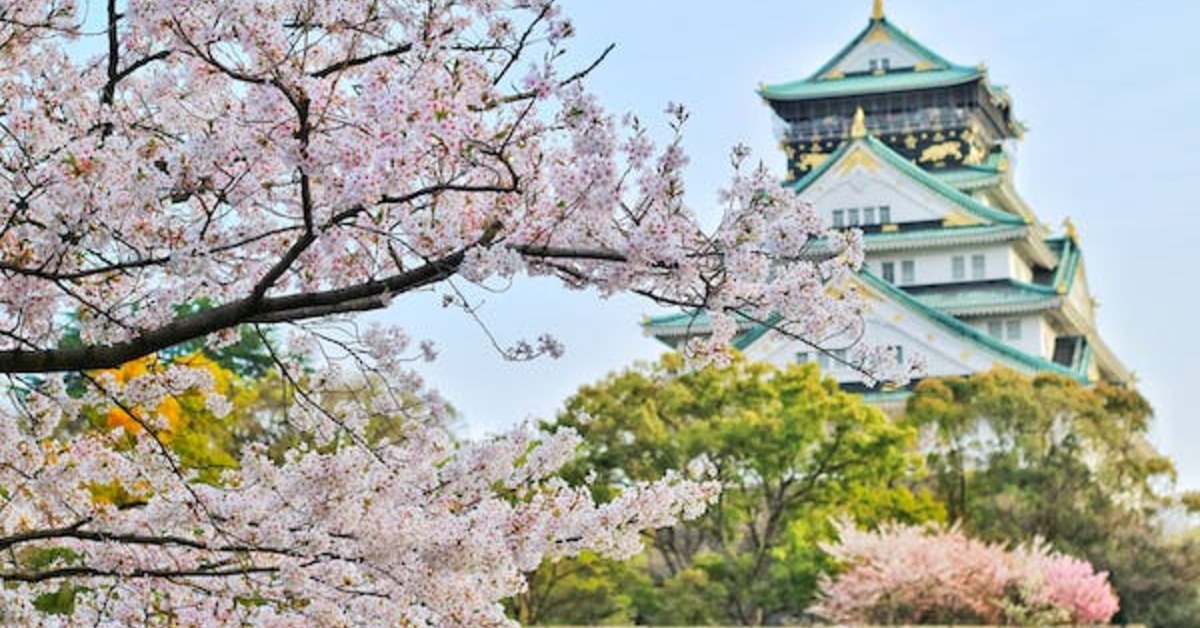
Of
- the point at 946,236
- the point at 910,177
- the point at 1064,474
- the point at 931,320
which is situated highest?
the point at 910,177

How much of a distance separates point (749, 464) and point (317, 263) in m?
23.3

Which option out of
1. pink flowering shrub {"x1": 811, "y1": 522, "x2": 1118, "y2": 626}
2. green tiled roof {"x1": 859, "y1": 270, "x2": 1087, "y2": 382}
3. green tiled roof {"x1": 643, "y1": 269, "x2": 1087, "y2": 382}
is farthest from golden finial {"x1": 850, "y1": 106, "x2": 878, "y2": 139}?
pink flowering shrub {"x1": 811, "y1": 522, "x2": 1118, "y2": 626}

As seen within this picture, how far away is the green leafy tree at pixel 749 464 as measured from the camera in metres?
27.8

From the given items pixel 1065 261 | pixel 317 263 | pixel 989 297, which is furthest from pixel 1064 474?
pixel 317 263

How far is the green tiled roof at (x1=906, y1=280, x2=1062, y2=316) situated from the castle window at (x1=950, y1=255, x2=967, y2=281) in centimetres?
48

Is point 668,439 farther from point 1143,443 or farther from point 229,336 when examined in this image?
point 229,336

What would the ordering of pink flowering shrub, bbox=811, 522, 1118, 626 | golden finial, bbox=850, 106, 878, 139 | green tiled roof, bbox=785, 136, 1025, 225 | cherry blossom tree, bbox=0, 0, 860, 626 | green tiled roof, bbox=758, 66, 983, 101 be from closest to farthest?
cherry blossom tree, bbox=0, 0, 860, 626 < pink flowering shrub, bbox=811, 522, 1118, 626 < green tiled roof, bbox=785, 136, 1025, 225 < golden finial, bbox=850, 106, 878, 139 < green tiled roof, bbox=758, 66, 983, 101

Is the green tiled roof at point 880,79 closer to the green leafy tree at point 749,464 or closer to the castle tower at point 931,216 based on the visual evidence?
the castle tower at point 931,216

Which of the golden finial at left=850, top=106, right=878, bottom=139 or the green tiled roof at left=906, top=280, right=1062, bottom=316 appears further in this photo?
the golden finial at left=850, top=106, right=878, bottom=139

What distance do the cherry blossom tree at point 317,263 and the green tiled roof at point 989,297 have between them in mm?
42022

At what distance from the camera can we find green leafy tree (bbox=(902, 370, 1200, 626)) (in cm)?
2936

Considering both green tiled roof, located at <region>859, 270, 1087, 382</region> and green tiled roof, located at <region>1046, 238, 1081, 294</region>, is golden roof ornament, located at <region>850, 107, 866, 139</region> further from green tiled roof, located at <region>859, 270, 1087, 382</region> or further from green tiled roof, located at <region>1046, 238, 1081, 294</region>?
green tiled roof, located at <region>1046, 238, 1081, 294</region>

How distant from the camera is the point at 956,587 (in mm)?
23328

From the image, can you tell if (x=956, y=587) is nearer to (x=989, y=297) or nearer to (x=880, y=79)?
(x=989, y=297)
